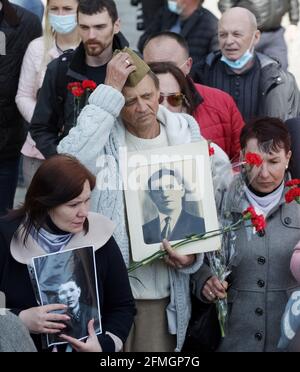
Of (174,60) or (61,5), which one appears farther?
(61,5)

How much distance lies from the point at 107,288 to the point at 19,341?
0.80 meters

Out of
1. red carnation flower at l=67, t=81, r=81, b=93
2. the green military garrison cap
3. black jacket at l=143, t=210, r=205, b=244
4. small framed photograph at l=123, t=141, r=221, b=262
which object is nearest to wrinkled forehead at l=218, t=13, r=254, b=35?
red carnation flower at l=67, t=81, r=81, b=93

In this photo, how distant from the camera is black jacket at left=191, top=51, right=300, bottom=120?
6957mm

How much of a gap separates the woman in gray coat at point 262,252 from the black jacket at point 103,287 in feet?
2.01

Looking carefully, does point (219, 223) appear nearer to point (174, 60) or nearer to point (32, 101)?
point (174, 60)

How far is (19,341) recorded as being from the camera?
161 inches

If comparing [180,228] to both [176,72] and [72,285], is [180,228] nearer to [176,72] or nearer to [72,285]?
[72,285]

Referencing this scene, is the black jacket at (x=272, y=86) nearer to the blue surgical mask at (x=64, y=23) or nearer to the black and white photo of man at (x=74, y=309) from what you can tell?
the blue surgical mask at (x=64, y=23)

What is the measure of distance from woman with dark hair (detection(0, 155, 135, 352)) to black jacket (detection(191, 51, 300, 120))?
2.52 m

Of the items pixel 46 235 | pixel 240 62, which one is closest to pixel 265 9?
pixel 240 62

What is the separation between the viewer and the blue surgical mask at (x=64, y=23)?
23.3 ft

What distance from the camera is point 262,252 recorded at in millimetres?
5375

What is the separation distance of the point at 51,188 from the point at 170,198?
792 millimetres
